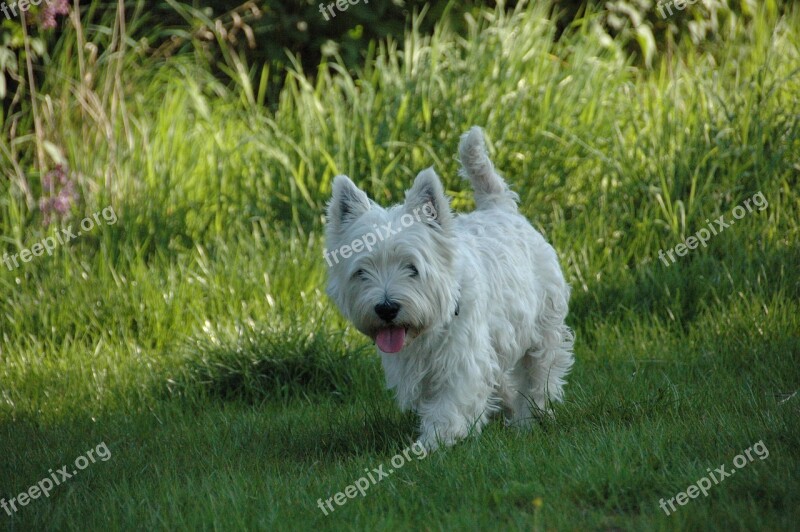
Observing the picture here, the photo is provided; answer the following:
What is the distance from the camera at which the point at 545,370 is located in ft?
18.0

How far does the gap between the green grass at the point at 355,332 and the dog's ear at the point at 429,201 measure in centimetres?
109

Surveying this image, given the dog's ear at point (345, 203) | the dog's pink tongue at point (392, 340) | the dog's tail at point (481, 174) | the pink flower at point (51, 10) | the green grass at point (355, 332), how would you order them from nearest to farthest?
the green grass at point (355, 332) < the dog's pink tongue at point (392, 340) < the dog's ear at point (345, 203) < the dog's tail at point (481, 174) < the pink flower at point (51, 10)

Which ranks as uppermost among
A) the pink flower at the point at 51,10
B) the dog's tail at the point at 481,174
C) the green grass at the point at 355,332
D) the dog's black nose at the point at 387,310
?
the pink flower at the point at 51,10

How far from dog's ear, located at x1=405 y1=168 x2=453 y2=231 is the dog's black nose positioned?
460 mm

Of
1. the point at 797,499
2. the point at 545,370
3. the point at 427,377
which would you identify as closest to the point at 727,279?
the point at 545,370

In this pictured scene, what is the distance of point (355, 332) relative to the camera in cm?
629

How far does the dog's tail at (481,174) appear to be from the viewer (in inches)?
213

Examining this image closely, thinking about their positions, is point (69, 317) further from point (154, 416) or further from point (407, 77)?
point (407, 77)

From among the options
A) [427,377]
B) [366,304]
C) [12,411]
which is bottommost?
[12,411]

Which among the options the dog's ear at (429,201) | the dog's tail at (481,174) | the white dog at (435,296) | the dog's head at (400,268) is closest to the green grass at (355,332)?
the white dog at (435,296)

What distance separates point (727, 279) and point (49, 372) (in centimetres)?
446

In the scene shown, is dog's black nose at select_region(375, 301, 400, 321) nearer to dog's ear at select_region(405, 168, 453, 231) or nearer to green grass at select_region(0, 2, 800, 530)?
dog's ear at select_region(405, 168, 453, 231)

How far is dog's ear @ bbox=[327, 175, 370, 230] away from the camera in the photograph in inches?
187

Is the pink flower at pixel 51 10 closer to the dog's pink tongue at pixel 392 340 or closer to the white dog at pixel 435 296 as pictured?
the white dog at pixel 435 296
